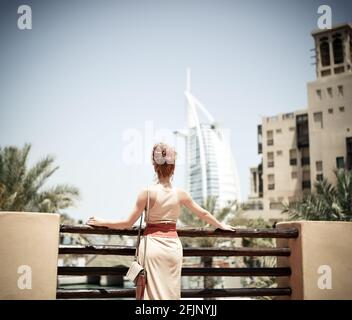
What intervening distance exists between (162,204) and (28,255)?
1.08 m

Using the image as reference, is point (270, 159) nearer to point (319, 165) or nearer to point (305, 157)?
point (305, 157)

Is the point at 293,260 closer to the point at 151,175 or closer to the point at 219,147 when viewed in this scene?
the point at 151,175

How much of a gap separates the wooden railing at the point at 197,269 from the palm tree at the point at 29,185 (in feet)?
42.4

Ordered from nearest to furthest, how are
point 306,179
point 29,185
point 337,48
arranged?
point 29,185 → point 306,179 → point 337,48

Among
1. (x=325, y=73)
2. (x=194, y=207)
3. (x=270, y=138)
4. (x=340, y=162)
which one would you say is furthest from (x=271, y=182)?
(x=194, y=207)

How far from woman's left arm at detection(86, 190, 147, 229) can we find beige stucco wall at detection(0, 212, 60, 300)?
1.08 feet

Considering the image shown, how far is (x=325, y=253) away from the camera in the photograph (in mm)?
3967

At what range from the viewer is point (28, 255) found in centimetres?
316

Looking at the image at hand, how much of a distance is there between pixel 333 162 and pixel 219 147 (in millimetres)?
82358

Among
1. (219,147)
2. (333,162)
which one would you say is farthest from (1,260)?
(219,147)

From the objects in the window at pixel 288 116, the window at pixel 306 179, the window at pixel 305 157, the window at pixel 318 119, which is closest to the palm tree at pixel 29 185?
the window at pixel 318 119

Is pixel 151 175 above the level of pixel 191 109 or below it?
below

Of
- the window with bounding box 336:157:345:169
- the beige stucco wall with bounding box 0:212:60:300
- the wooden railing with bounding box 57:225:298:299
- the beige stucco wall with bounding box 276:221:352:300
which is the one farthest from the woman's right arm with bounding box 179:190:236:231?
the window with bounding box 336:157:345:169

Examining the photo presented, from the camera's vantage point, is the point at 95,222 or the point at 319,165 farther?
the point at 319,165
